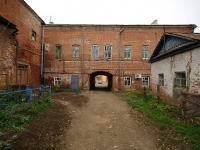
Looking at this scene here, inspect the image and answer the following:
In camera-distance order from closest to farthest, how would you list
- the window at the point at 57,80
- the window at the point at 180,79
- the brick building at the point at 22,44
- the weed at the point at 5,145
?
the weed at the point at 5,145 < the window at the point at 180,79 < the brick building at the point at 22,44 < the window at the point at 57,80

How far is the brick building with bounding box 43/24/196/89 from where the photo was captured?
1458cm

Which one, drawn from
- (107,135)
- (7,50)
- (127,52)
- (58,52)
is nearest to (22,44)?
(7,50)

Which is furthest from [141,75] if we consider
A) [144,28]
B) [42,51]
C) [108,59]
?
[42,51]

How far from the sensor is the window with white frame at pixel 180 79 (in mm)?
6684

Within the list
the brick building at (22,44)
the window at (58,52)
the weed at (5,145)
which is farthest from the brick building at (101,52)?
the weed at (5,145)

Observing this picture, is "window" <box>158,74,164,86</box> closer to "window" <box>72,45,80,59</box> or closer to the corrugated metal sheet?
the corrugated metal sheet

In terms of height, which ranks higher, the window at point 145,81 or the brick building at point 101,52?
the brick building at point 101,52

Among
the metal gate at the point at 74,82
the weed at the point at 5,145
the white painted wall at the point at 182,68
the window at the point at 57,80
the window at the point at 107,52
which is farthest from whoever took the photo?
the window at the point at 107,52

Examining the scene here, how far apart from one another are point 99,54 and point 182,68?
970 cm

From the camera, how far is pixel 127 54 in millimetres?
14758

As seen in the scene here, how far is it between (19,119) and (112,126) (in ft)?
12.9

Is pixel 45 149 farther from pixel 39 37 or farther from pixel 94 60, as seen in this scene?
pixel 39 37

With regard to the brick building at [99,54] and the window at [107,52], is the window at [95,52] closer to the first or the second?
the brick building at [99,54]

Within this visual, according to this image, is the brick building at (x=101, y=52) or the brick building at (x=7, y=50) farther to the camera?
the brick building at (x=101, y=52)
